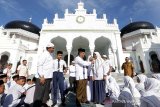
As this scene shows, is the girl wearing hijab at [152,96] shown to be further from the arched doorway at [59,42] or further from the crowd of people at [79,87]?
the arched doorway at [59,42]

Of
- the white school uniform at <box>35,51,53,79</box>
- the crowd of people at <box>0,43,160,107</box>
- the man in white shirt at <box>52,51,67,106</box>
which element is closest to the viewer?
the crowd of people at <box>0,43,160,107</box>

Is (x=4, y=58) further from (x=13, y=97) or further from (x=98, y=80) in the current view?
(x=13, y=97)

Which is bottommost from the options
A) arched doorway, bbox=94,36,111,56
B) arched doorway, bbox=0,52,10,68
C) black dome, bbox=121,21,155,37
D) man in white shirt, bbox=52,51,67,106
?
man in white shirt, bbox=52,51,67,106

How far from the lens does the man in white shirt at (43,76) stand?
12.0 ft

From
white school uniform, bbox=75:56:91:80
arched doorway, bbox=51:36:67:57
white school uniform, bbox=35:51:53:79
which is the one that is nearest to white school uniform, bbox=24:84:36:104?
white school uniform, bbox=35:51:53:79

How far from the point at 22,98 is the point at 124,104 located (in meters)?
2.59

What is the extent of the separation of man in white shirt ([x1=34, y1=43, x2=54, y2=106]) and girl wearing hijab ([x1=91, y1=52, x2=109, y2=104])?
1901 mm

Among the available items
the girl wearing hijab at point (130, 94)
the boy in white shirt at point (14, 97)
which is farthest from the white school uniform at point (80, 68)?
the boy in white shirt at point (14, 97)

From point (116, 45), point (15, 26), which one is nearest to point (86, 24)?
point (116, 45)

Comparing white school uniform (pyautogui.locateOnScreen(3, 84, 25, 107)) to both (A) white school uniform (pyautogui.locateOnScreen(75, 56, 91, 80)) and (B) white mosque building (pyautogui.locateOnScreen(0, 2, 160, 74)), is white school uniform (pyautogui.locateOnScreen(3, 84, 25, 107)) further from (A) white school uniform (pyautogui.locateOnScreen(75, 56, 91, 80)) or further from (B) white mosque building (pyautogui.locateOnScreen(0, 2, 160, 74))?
(B) white mosque building (pyautogui.locateOnScreen(0, 2, 160, 74))

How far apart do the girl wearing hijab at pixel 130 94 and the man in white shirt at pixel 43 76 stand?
2100 mm

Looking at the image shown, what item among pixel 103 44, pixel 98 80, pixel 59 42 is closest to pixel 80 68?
pixel 98 80

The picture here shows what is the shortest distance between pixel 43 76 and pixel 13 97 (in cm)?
89

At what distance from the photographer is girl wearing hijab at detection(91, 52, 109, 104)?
16.7ft
